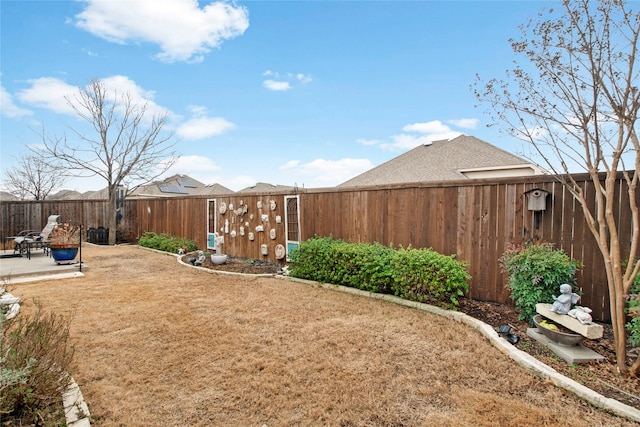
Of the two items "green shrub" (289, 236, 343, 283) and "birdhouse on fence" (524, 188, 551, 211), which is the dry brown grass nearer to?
"green shrub" (289, 236, 343, 283)

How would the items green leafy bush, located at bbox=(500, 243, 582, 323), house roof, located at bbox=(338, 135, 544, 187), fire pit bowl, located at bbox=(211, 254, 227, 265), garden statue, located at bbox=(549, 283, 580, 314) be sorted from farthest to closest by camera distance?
house roof, located at bbox=(338, 135, 544, 187), fire pit bowl, located at bbox=(211, 254, 227, 265), green leafy bush, located at bbox=(500, 243, 582, 323), garden statue, located at bbox=(549, 283, 580, 314)

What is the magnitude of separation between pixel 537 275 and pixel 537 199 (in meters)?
1.02

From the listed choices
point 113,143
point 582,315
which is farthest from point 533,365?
point 113,143

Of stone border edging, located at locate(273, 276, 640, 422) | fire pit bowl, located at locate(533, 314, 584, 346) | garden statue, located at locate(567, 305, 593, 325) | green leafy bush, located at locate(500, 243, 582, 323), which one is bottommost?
stone border edging, located at locate(273, 276, 640, 422)

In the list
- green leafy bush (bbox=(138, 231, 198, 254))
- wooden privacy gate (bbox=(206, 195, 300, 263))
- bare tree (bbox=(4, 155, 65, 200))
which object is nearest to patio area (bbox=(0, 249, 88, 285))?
green leafy bush (bbox=(138, 231, 198, 254))

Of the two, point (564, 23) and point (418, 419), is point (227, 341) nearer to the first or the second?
point (418, 419)

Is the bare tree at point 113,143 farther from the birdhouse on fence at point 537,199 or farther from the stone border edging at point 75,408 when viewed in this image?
the birdhouse on fence at point 537,199

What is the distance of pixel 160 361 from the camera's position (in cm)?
270

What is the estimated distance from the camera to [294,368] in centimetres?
254

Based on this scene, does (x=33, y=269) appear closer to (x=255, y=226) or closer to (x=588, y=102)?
(x=255, y=226)

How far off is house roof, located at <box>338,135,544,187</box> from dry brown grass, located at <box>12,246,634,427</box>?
18.2 feet

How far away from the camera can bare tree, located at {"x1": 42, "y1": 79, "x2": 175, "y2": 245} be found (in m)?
11.4

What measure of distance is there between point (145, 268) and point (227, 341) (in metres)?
4.87

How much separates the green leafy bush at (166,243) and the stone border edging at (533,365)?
676 centimetres
